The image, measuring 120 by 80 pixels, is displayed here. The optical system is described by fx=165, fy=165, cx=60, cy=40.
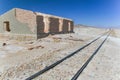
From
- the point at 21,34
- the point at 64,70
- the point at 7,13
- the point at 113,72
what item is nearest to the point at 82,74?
the point at 64,70

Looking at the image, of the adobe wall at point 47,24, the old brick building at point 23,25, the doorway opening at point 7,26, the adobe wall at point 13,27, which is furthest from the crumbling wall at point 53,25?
the doorway opening at point 7,26

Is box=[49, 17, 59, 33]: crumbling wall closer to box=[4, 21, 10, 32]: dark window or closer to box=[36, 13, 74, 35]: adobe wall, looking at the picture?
box=[36, 13, 74, 35]: adobe wall

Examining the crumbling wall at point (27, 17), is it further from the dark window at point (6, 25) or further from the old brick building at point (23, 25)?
the dark window at point (6, 25)

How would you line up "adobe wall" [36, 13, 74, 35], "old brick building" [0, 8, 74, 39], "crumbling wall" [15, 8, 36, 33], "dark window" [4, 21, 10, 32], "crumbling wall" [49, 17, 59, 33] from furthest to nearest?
"crumbling wall" [49, 17, 59, 33], "dark window" [4, 21, 10, 32], "adobe wall" [36, 13, 74, 35], "old brick building" [0, 8, 74, 39], "crumbling wall" [15, 8, 36, 33]

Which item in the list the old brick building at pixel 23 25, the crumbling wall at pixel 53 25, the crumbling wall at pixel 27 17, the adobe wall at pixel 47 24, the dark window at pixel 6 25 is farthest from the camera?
the crumbling wall at pixel 53 25

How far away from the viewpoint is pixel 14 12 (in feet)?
70.6

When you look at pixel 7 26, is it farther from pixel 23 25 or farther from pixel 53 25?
pixel 53 25

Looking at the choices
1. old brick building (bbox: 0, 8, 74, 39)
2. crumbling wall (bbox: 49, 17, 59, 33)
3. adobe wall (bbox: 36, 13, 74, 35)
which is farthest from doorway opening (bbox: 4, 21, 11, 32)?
crumbling wall (bbox: 49, 17, 59, 33)

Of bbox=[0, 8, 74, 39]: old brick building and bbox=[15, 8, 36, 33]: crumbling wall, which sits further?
bbox=[0, 8, 74, 39]: old brick building

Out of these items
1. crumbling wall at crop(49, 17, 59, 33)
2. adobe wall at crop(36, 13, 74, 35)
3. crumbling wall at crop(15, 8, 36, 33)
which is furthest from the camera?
crumbling wall at crop(49, 17, 59, 33)

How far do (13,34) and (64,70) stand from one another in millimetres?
16120

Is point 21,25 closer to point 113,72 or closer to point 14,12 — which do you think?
point 14,12

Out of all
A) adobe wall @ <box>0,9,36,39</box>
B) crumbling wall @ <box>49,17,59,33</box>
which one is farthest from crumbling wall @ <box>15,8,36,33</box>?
crumbling wall @ <box>49,17,59,33</box>

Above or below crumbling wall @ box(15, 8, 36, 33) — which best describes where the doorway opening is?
below
